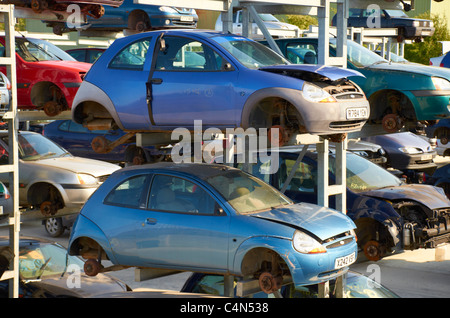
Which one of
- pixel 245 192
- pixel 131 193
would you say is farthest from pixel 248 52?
pixel 131 193

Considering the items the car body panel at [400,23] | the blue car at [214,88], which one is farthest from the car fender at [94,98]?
the car body panel at [400,23]

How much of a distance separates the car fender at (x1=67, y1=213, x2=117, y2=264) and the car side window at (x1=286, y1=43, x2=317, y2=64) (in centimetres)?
501

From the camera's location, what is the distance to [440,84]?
11.3 metres

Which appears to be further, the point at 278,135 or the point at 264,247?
the point at 278,135

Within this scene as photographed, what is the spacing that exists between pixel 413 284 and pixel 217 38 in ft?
15.5

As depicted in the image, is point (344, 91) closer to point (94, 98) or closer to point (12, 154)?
point (94, 98)

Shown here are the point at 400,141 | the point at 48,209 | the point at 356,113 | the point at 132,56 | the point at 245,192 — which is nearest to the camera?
the point at 245,192

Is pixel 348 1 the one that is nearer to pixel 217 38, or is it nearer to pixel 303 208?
pixel 217 38

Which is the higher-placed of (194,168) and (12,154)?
(12,154)

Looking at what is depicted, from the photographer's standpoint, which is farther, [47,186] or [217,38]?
[47,186]

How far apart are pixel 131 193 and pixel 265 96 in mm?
1777

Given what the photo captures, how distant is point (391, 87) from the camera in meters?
11.5

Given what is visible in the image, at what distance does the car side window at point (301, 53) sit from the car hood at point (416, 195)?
2348mm
